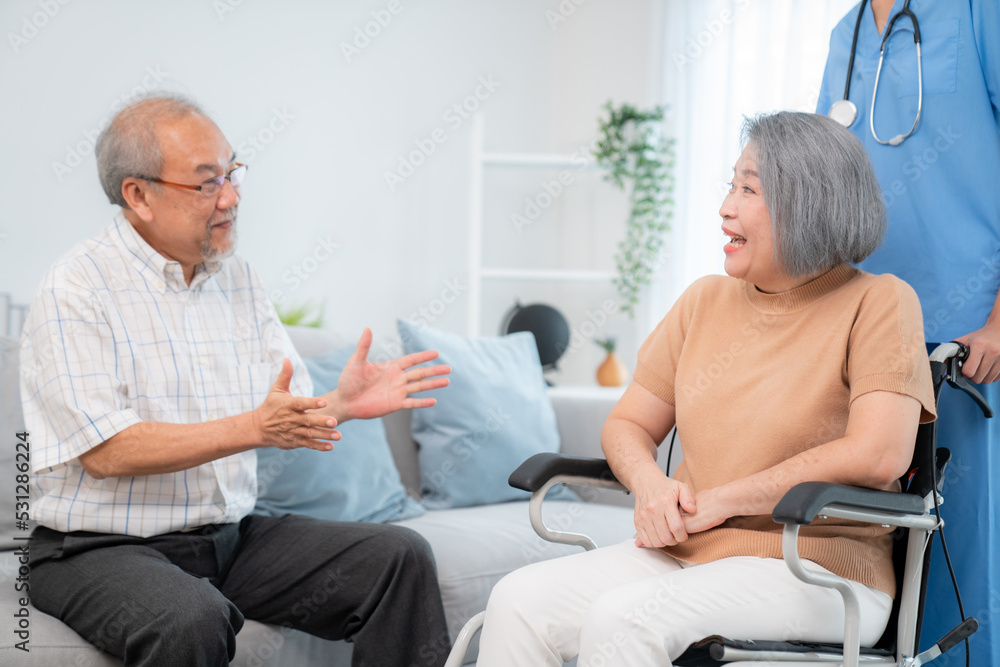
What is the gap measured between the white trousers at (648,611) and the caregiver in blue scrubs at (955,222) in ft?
0.99

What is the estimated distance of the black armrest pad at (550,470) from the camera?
1.32m

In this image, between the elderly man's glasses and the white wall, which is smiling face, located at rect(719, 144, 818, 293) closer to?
the elderly man's glasses

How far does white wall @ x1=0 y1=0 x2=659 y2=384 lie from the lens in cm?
314

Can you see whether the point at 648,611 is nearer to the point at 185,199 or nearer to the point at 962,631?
the point at 962,631

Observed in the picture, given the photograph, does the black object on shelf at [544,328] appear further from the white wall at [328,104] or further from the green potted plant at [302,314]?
the green potted plant at [302,314]

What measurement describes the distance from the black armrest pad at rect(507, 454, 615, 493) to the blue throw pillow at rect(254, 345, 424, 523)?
74cm

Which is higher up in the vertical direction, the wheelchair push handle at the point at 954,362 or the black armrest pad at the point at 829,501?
the wheelchair push handle at the point at 954,362

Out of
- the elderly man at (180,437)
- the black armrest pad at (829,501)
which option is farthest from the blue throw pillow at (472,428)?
the black armrest pad at (829,501)

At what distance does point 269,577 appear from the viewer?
152 centimetres

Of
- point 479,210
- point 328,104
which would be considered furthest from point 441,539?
point 328,104

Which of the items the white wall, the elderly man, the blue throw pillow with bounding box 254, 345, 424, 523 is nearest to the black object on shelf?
the white wall

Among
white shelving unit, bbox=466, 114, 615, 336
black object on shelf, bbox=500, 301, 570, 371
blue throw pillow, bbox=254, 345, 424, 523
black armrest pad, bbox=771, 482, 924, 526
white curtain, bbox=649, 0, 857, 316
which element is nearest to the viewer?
black armrest pad, bbox=771, 482, 924, 526

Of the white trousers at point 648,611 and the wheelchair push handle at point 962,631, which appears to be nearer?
the white trousers at point 648,611

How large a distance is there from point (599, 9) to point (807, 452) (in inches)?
125
